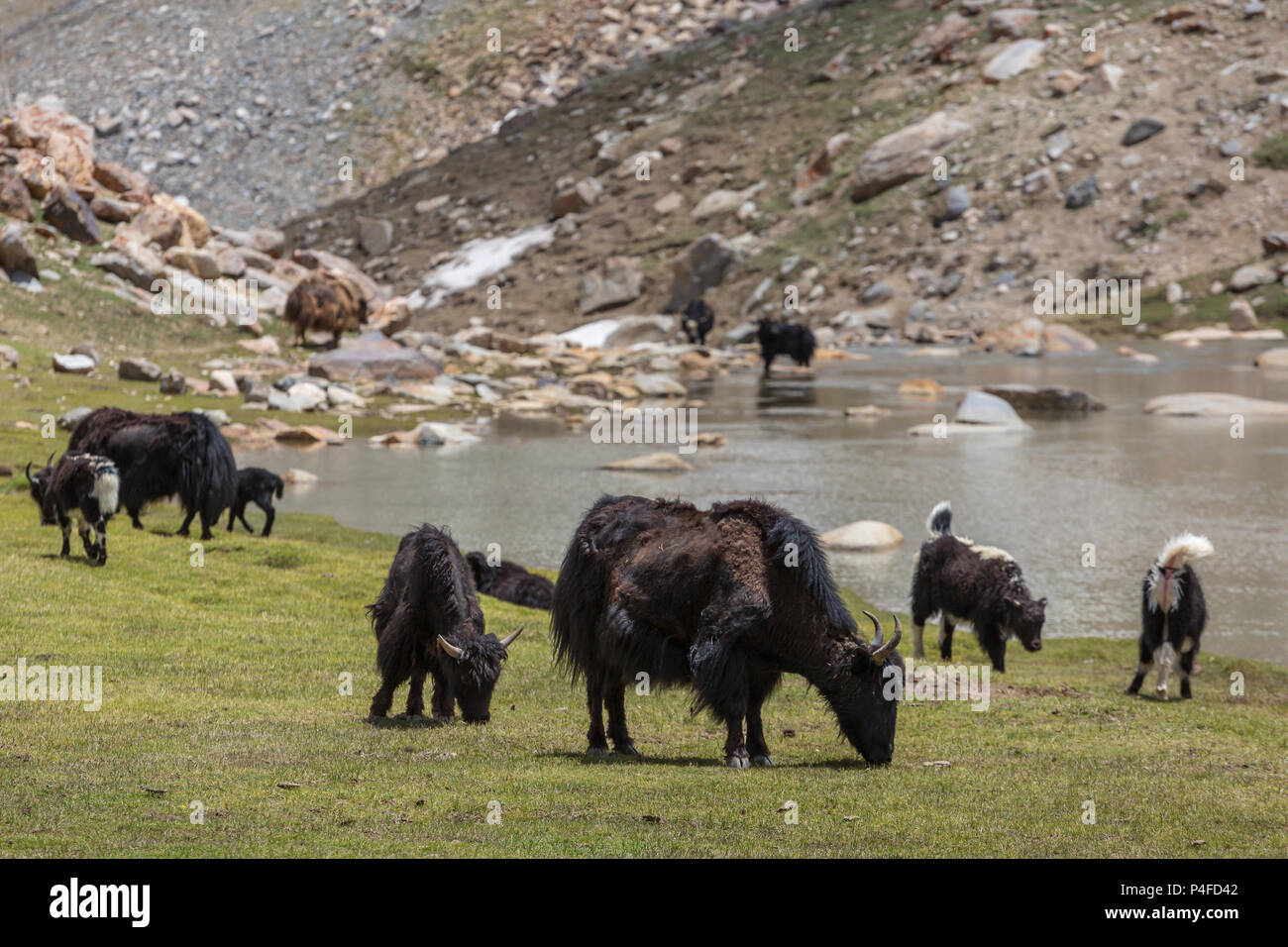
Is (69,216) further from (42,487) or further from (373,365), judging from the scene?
(42,487)

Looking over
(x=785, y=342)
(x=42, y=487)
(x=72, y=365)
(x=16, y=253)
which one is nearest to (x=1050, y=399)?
(x=785, y=342)

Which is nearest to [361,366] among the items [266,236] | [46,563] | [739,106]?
[266,236]

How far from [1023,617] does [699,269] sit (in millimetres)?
54986

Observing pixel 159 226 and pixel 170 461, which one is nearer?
pixel 170 461

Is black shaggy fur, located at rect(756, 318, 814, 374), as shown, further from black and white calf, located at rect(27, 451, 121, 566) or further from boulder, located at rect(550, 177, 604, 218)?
black and white calf, located at rect(27, 451, 121, 566)

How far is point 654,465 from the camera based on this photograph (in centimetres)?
3481

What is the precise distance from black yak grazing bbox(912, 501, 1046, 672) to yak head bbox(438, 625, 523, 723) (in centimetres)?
778

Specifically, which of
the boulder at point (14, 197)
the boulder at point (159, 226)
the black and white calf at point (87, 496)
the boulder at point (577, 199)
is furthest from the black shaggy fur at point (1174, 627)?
the boulder at point (577, 199)

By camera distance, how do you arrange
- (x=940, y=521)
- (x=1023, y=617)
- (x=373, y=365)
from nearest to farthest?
(x=1023, y=617) → (x=940, y=521) → (x=373, y=365)

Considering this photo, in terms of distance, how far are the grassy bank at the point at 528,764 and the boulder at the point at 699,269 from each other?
54049 millimetres

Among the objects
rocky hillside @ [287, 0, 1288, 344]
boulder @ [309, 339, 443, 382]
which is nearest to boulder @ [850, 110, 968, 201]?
rocky hillside @ [287, 0, 1288, 344]

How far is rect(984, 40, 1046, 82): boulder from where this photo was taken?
77625 millimetres

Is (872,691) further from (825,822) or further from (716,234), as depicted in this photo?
(716,234)

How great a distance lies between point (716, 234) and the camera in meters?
73.7
